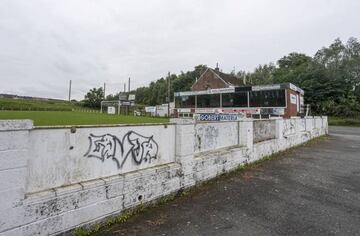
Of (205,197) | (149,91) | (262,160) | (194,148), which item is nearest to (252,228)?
(205,197)

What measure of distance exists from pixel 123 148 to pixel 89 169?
67 centimetres

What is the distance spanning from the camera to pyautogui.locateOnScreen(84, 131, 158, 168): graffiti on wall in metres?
3.65

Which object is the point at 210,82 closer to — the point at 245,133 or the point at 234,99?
the point at 234,99

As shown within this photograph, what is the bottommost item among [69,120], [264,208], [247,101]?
Answer: [264,208]

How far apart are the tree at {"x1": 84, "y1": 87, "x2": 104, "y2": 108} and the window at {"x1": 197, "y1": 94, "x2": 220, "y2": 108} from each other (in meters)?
51.7

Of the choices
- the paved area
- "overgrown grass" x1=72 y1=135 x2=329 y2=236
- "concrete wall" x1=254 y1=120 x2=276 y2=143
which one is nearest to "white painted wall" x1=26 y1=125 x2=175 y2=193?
"overgrown grass" x1=72 y1=135 x2=329 y2=236

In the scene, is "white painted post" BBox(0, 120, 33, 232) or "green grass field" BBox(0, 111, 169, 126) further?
"green grass field" BBox(0, 111, 169, 126)

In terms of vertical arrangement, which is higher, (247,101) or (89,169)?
(247,101)

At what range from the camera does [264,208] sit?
13.9 feet

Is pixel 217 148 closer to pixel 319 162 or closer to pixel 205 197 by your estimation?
pixel 205 197

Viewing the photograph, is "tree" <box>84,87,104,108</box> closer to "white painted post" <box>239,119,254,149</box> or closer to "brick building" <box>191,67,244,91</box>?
"brick building" <box>191,67,244,91</box>

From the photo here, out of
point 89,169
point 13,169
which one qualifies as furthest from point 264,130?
point 13,169

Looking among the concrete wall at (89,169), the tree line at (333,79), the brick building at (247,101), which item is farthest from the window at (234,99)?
the tree line at (333,79)

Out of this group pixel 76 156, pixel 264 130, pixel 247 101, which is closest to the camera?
pixel 76 156
